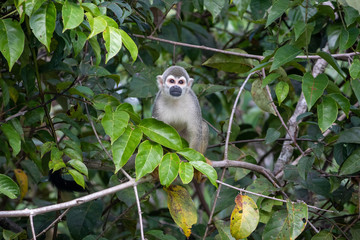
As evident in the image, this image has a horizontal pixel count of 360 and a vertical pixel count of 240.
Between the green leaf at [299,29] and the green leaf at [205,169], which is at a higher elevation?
the green leaf at [299,29]

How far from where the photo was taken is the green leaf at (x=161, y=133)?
220cm

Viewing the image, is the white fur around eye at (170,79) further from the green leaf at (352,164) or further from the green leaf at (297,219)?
the green leaf at (297,219)

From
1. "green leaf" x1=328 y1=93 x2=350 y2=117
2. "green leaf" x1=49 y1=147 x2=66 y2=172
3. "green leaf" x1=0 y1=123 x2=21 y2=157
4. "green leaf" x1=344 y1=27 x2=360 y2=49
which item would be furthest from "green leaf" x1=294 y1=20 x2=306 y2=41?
"green leaf" x1=0 y1=123 x2=21 y2=157

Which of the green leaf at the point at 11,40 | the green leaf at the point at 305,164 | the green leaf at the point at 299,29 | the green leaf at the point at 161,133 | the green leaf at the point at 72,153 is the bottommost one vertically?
the green leaf at the point at 305,164

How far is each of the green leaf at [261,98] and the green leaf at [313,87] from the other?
78 cm

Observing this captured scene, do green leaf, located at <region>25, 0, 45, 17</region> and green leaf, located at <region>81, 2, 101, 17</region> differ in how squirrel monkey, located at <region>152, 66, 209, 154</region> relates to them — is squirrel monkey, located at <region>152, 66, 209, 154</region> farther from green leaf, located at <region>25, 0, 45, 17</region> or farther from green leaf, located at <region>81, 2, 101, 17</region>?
green leaf, located at <region>25, 0, 45, 17</region>

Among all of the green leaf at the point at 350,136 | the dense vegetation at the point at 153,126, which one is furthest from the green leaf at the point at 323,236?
the green leaf at the point at 350,136

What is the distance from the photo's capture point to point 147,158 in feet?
6.97

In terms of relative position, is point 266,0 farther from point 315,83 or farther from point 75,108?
point 75,108

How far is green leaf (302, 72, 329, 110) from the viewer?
2.51m

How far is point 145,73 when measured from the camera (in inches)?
153

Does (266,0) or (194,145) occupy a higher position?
(266,0)

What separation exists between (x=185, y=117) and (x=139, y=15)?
3.29ft

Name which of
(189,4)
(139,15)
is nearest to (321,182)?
(139,15)
